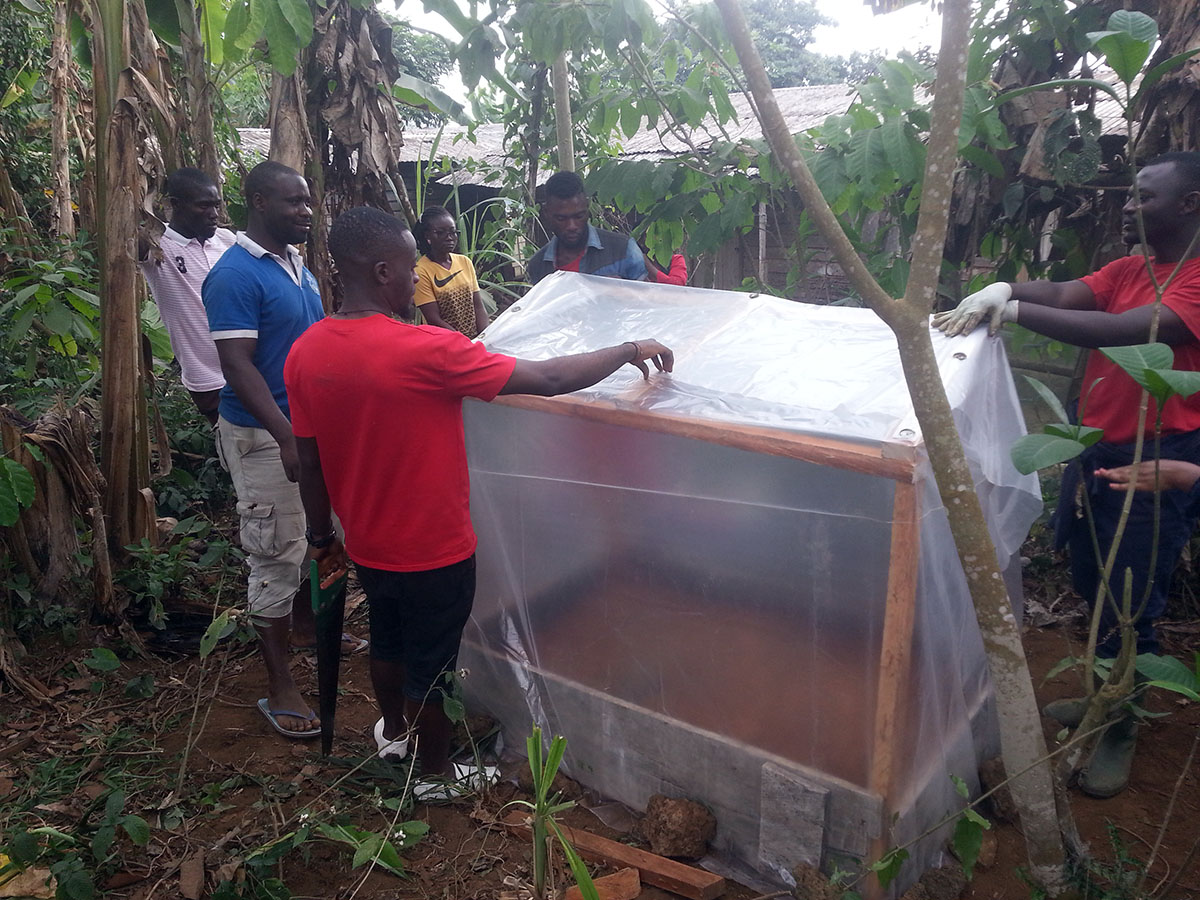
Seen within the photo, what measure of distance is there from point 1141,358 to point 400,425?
147cm

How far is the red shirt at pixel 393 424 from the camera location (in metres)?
1.87

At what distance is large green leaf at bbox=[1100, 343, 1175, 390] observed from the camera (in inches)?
56.6

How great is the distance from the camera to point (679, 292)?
2570 mm

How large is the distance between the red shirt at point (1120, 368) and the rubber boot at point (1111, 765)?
760mm

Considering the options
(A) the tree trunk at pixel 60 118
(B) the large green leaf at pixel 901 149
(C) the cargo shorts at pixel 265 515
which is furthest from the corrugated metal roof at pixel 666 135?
(C) the cargo shorts at pixel 265 515

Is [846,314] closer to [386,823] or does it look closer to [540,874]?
[540,874]

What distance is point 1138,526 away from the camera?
7.08ft

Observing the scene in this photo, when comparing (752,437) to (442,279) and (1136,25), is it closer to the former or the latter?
(1136,25)

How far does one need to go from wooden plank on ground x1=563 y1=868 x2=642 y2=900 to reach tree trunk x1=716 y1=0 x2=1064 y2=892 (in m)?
0.88

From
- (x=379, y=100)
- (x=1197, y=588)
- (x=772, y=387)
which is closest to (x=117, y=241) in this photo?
(x=379, y=100)

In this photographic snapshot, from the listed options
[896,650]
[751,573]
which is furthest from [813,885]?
[751,573]

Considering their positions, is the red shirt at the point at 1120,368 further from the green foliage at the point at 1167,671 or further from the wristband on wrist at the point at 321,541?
the wristband on wrist at the point at 321,541

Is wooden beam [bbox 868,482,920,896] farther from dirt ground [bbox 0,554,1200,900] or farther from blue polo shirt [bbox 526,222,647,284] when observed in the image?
blue polo shirt [bbox 526,222,647,284]

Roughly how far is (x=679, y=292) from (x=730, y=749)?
132 cm
